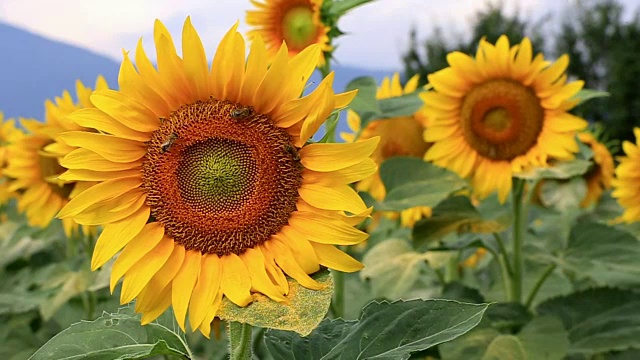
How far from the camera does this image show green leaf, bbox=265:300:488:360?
1.16m

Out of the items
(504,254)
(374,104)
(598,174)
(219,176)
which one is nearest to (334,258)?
(219,176)

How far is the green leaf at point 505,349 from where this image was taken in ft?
6.14

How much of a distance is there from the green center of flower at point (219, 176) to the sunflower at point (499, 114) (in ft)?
4.14

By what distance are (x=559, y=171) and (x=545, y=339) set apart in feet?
1.81

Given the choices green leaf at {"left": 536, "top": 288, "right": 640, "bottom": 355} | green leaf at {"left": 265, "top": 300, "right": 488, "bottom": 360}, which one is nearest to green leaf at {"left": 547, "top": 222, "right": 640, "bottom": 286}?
green leaf at {"left": 536, "top": 288, "right": 640, "bottom": 355}

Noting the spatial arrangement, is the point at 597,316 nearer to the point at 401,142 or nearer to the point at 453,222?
the point at 453,222

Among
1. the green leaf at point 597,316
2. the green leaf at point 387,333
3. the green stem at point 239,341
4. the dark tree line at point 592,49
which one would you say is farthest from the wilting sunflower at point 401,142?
the dark tree line at point 592,49

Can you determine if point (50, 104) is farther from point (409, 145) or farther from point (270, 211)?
point (270, 211)

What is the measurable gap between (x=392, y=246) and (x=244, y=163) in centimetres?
123

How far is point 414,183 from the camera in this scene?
2.26m

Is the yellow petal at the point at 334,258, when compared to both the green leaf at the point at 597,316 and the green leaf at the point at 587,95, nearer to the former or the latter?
the green leaf at the point at 597,316

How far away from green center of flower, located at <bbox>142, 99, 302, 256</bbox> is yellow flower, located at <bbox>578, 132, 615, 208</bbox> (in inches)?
87.0

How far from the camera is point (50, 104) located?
2.50 metres

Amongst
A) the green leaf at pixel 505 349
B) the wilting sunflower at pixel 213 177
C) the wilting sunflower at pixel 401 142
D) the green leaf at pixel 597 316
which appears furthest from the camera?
the wilting sunflower at pixel 401 142
